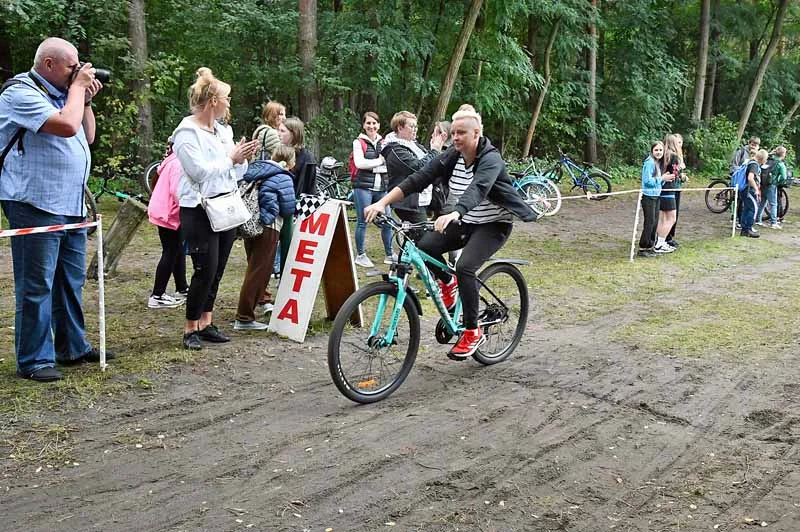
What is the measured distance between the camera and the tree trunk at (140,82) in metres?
13.8

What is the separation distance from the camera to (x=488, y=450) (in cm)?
435

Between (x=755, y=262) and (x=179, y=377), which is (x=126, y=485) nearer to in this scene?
(x=179, y=377)

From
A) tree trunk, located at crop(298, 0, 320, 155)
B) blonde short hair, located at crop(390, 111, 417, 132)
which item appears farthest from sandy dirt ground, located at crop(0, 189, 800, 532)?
tree trunk, located at crop(298, 0, 320, 155)

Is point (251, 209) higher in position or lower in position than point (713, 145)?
lower

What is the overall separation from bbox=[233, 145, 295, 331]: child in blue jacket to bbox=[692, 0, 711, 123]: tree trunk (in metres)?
23.2

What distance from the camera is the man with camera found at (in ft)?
15.8

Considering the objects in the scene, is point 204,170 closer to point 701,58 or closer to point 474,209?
point 474,209

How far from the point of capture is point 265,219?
6430 mm

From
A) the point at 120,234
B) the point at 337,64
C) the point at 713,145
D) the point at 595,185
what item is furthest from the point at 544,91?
the point at 120,234

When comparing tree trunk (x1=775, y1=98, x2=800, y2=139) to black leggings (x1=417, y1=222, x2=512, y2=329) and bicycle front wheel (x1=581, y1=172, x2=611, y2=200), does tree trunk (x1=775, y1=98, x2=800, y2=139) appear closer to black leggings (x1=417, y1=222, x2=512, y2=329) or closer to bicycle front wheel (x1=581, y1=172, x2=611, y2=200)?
bicycle front wheel (x1=581, y1=172, x2=611, y2=200)

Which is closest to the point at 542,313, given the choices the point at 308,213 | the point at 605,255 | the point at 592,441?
the point at 308,213

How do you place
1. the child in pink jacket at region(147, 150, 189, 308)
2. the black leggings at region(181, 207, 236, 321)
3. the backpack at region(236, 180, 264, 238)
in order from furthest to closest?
the child in pink jacket at region(147, 150, 189, 308) → the backpack at region(236, 180, 264, 238) → the black leggings at region(181, 207, 236, 321)

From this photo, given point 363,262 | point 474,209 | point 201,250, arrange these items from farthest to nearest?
point 363,262, point 201,250, point 474,209

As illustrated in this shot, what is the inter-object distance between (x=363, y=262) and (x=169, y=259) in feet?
10.6
